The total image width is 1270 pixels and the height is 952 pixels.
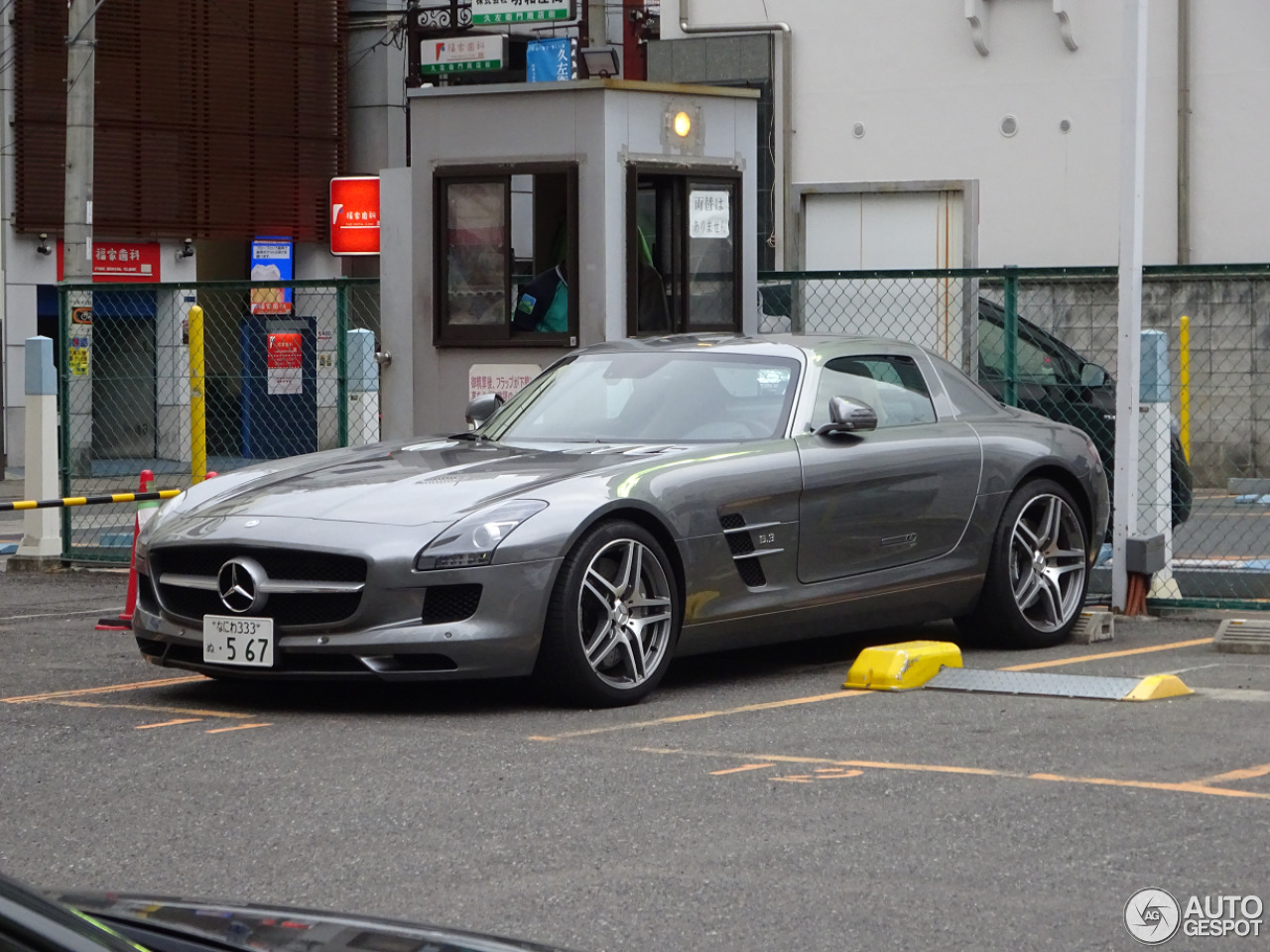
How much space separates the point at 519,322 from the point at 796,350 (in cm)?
350

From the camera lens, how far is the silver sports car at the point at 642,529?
24.0ft

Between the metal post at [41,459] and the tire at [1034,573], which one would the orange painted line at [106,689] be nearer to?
the tire at [1034,573]

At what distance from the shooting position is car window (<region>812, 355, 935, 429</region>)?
348 inches

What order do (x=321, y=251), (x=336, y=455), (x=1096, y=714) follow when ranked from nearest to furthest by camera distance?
1. (x=1096, y=714)
2. (x=336, y=455)
3. (x=321, y=251)

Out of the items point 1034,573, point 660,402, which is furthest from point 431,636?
point 1034,573

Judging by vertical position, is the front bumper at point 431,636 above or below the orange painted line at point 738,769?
above

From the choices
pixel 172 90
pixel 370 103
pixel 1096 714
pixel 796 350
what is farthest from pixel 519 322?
pixel 370 103

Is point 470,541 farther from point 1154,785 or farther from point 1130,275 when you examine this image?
point 1130,275

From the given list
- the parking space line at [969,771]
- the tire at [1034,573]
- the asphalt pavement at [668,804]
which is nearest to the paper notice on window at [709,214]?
the tire at [1034,573]

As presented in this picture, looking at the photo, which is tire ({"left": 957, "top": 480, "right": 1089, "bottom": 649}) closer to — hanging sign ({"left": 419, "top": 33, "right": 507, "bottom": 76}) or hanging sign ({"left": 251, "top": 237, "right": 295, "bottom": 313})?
hanging sign ({"left": 251, "top": 237, "right": 295, "bottom": 313})

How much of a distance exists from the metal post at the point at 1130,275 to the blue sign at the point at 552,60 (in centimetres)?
2294

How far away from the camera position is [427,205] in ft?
40.1

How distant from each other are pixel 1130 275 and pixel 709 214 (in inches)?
116

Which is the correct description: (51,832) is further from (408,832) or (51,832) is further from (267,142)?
(267,142)
